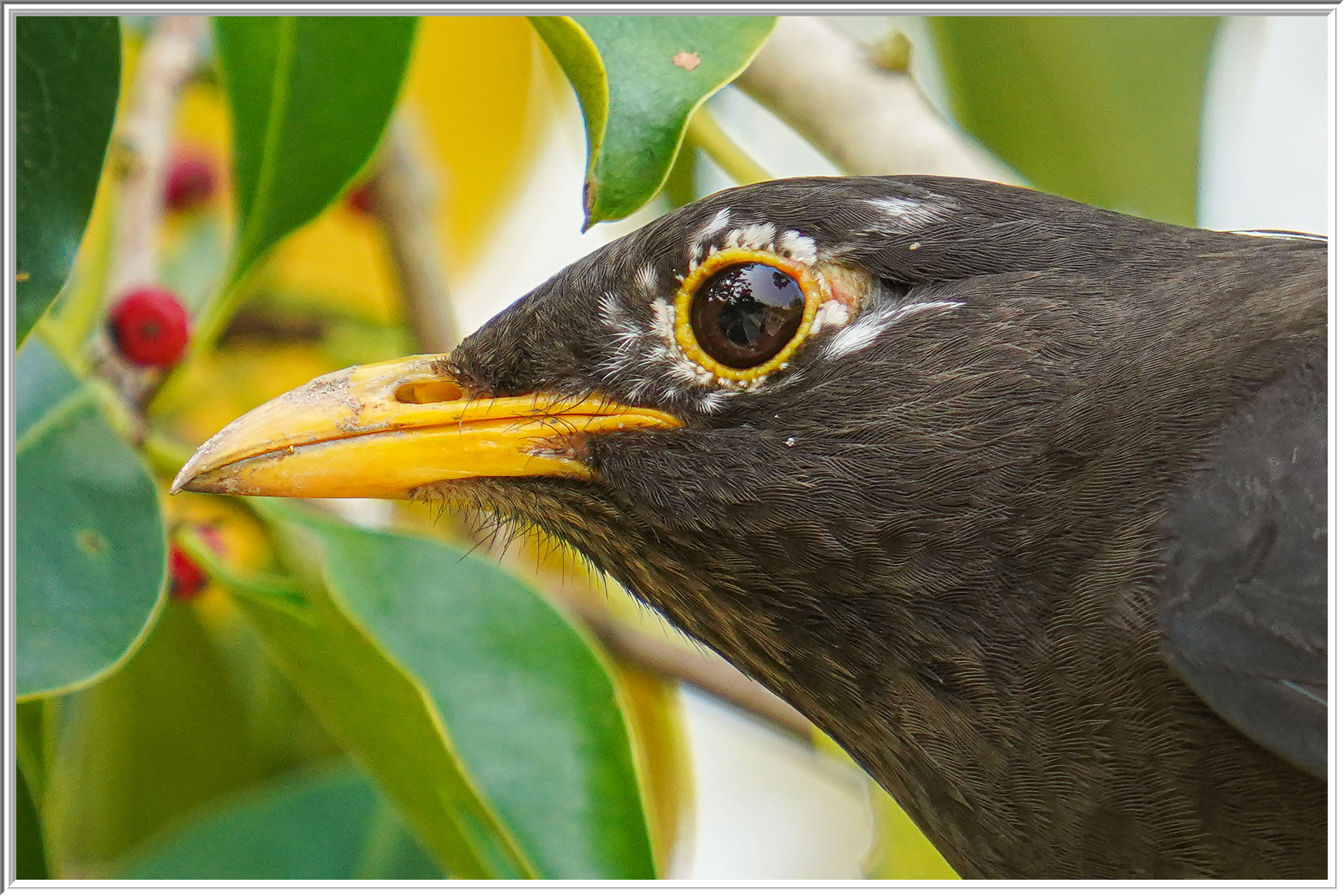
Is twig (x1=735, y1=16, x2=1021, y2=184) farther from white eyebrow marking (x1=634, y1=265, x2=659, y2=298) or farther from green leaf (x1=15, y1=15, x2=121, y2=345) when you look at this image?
green leaf (x1=15, y1=15, x2=121, y2=345)

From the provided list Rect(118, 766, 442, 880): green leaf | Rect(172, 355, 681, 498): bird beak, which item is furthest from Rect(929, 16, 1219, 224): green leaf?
Rect(118, 766, 442, 880): green leaf

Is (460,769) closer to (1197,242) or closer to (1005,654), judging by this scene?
(1005,654)

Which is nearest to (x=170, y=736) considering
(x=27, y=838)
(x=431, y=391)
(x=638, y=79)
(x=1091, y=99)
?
(x=27, y=838)

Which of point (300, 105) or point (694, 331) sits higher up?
point (300, 105)

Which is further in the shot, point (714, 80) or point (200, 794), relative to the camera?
point (200, 794)

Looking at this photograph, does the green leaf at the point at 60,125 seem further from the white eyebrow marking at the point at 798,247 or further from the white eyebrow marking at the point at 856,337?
the white eyebrow marking at the point at 856,337

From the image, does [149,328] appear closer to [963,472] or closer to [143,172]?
[143,172]
